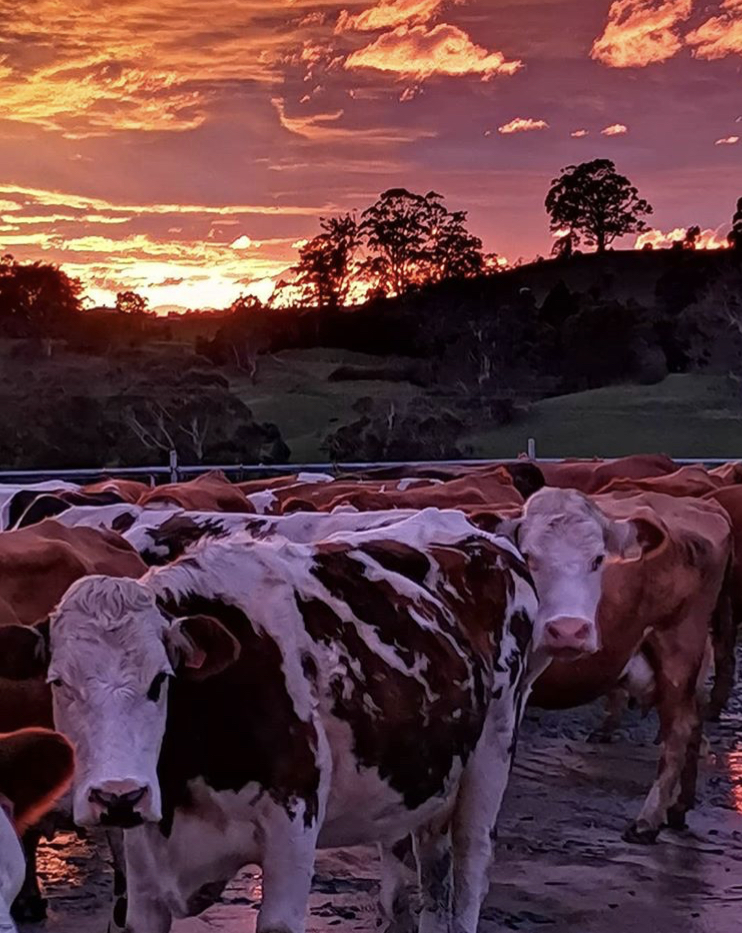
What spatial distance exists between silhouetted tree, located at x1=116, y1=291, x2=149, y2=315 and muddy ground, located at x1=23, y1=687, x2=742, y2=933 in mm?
52488

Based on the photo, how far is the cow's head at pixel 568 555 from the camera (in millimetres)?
6039

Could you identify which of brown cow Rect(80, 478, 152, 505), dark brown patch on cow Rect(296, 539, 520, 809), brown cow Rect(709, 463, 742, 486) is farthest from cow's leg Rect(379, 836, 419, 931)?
brown cow Rect(709, 463, 742, 486)

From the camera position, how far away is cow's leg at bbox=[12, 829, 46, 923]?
6141mm

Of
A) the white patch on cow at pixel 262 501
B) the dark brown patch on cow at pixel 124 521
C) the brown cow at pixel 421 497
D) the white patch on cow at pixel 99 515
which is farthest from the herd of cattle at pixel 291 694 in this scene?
the white patch on cow at pixel 262 501

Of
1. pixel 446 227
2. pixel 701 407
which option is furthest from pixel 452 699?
pixel 446 227

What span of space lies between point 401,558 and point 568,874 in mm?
2160

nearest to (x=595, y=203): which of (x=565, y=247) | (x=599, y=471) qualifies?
(x=565, y=247)

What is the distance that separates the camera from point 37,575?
6578mm

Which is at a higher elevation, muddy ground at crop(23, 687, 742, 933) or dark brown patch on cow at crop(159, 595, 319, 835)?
dark brown patch on cow at crop(159, 595, 319, 835)

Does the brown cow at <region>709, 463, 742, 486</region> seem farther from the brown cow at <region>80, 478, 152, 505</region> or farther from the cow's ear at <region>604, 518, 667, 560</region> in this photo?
the cow's ear at <region>604, 518, 667, 560</region>

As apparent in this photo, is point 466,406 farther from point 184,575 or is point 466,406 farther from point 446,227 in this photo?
point 184,575

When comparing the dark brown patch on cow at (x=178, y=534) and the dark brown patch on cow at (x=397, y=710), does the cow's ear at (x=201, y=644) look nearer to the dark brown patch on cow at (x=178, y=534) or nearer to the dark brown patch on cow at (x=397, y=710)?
the dark brown patch on cow at (x=397, y=710)

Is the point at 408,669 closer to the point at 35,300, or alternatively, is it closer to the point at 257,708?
the point at 257,708

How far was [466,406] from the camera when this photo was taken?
→ 54.3 metres
